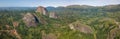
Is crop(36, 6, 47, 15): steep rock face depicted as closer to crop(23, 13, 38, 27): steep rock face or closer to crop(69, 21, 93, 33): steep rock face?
crop(23, 13, 38, 27): steep rock face

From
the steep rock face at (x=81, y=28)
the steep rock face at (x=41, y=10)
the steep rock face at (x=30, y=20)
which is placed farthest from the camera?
the steep rock face at (x=41, y=10)

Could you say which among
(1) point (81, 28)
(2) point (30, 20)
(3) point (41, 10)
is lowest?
(1) point (81, 28)

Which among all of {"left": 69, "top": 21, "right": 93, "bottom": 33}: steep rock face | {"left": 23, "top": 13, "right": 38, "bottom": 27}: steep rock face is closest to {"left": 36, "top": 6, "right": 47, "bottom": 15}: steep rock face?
{"left": 23, "top": 13, "right": 38, "bottom": 27}: steep rock face

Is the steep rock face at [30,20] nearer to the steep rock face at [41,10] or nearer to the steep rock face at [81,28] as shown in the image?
the steep rock face at [41,10]

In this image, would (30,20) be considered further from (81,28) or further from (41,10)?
(81,28)

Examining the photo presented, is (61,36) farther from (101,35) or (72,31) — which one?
(101,35)

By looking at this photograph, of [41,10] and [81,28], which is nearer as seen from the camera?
[81,28]

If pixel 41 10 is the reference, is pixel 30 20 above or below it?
below

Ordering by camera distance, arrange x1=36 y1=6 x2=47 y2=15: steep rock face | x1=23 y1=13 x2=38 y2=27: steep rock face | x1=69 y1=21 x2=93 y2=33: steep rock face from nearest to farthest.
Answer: x1=69 y1=21 x2=93 y2=33: steep rock face, x1=23 y1=13 x2=38 y2=27: steep rock face, x1=36 y1=6 x2=47 y2=15: steep rock face

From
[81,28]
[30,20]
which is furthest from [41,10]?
[81,28]

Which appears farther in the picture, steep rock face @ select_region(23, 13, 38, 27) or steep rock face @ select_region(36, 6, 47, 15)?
steep rock face @ select_region(36, 6, 47, 15)

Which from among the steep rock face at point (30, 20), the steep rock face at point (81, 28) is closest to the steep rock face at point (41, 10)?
the steep rock face at point (30, 20)
